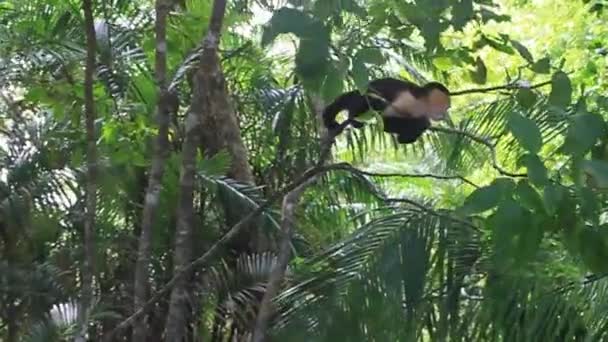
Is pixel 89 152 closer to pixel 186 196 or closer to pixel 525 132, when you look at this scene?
pixel 186 196

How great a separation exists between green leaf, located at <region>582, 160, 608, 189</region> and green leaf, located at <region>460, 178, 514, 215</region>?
10 centimetres

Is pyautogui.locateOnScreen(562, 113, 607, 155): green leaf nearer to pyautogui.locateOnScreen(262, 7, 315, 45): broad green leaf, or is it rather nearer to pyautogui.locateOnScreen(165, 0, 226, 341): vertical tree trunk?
pyautogui.locateOnScreen(262, 7, 315, 45): broad green leaf

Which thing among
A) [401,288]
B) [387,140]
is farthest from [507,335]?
[387,140]

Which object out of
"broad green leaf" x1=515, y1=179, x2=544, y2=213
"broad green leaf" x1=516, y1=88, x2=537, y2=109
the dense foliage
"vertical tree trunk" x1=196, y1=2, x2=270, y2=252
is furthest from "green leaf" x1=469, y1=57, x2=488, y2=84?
"vertical tree trunk" x1=196, y1=2, x2=270, y2=252

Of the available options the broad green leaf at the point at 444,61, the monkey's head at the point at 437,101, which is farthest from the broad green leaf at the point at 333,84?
the monkey's head at the point at 437,101

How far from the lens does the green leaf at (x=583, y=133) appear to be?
49.9 inches

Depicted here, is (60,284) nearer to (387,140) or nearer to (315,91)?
(387,140)

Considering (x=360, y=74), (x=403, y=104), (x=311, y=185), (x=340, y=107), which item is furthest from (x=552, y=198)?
(x=311, y=185)

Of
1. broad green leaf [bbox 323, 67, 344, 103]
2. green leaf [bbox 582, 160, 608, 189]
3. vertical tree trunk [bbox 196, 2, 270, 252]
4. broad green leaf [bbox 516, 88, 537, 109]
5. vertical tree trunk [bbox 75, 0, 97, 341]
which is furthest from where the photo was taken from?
vertical tree trunk [bbox 196, 2, 270, 252]

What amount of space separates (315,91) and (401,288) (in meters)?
1.11

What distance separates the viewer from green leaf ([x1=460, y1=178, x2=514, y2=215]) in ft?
4.08

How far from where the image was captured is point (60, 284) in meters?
3.37

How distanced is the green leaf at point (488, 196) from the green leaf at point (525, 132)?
59 mm

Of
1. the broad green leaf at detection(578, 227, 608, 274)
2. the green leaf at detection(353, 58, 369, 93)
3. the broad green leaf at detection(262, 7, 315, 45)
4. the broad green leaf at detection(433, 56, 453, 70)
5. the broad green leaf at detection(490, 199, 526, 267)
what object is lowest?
the broad green leaf at detection(578, 227, 608, 274)
